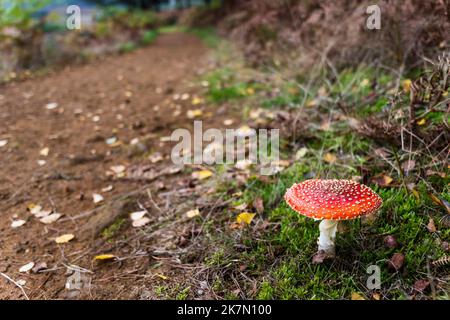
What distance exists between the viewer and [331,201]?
1.77 m

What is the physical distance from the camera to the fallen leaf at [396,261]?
192cm

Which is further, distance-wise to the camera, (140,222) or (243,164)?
(243,164)

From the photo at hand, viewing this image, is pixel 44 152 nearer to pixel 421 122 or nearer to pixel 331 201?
pixel 331 201

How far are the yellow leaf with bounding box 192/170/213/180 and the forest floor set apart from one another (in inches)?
0.9

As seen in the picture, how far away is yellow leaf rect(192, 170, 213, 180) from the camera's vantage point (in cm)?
306

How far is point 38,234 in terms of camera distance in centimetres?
259

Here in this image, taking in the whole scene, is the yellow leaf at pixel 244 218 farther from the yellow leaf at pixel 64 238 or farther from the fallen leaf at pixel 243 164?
the yellow leaf at pixel 64 238

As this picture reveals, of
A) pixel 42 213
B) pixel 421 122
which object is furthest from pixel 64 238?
pixel 421 122

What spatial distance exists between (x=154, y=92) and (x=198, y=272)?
3.94 metres

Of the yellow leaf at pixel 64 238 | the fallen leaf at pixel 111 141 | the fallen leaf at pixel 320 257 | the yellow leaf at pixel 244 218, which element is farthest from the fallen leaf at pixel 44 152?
the fallen leaf at pixel 320 257

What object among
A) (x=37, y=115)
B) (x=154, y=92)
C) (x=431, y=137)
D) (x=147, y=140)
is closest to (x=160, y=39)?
(x=154, y=92)

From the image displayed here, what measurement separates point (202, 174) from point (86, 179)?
101 centimetres

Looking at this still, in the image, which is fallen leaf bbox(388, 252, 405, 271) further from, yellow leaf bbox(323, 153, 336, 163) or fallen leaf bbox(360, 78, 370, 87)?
fallen leaf bbox(360, 78, 370, 87)
